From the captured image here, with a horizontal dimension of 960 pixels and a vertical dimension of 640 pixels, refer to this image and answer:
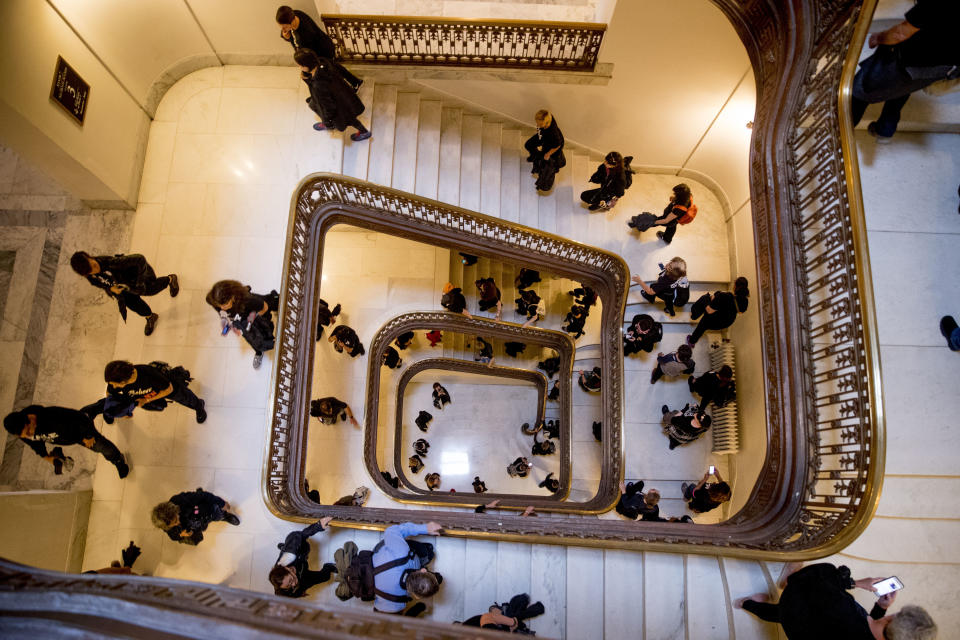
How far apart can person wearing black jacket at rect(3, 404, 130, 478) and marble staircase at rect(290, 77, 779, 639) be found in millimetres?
2477

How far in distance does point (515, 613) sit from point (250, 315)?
4.03 meters

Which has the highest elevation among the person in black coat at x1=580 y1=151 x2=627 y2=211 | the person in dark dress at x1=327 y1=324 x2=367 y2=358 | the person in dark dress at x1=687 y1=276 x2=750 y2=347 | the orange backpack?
the person in black coat at x1=580 y1=151 x2=627 y2=211

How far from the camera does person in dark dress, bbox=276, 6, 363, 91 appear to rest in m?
4.88

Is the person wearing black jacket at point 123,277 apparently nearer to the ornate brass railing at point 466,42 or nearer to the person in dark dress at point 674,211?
the ornate brass railing at point 466,42

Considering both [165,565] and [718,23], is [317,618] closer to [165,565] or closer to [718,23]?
[165,565]

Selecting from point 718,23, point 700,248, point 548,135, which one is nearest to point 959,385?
point 700,248

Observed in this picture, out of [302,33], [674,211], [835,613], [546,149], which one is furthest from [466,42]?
[835,613]

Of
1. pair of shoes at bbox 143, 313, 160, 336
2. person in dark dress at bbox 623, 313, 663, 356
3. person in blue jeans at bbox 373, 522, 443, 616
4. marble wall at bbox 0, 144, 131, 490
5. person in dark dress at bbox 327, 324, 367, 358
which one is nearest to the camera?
person in blue jeans at bbox 373, 522, 443, 616

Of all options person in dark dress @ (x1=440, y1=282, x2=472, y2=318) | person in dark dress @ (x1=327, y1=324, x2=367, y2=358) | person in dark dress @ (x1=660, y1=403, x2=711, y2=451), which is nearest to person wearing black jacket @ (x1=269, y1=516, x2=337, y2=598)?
person in dark dress @ (x1=327, y1=324, x2=367, y2=358)

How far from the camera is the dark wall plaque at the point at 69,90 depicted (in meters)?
4.97

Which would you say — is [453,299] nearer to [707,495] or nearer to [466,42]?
[466,42]

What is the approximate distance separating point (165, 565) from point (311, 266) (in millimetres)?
3588

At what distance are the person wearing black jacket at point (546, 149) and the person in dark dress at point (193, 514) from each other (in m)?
5.55

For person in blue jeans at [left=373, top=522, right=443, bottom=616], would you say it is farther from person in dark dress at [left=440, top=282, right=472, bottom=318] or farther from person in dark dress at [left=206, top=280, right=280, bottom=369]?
person in dark dress at [left=440, top=282, right=472, bottom=318]
